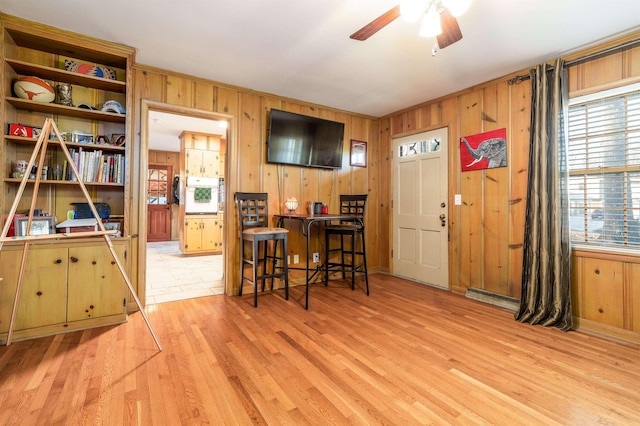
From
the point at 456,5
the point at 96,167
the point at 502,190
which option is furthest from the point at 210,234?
the point at 456,5

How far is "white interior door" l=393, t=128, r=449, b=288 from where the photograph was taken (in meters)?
3.88

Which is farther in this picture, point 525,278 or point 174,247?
point 174,247

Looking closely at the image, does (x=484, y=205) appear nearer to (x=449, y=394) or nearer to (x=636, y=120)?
(x=636, y=120)

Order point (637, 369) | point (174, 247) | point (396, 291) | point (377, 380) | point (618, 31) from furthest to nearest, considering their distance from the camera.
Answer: point (174, 247) → point (396, 291) → point (618, 31) → point (637, 369) → point (377, 380)

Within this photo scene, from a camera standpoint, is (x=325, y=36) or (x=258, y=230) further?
(x=258, y=230)

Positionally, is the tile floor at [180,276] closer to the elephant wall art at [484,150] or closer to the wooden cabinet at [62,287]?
the wooden cabinet at [62,287]

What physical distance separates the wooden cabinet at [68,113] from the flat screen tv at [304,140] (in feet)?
5.21

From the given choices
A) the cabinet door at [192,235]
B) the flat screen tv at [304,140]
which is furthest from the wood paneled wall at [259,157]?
the cabinet door at [192,235]

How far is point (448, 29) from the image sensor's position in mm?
1817

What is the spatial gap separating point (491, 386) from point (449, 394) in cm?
29

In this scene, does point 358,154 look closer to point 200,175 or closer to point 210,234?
point 200,175

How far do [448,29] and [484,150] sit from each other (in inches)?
76.9

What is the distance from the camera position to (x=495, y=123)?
3.28 metres

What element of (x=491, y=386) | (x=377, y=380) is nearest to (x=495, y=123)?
(x=491, y=386)
